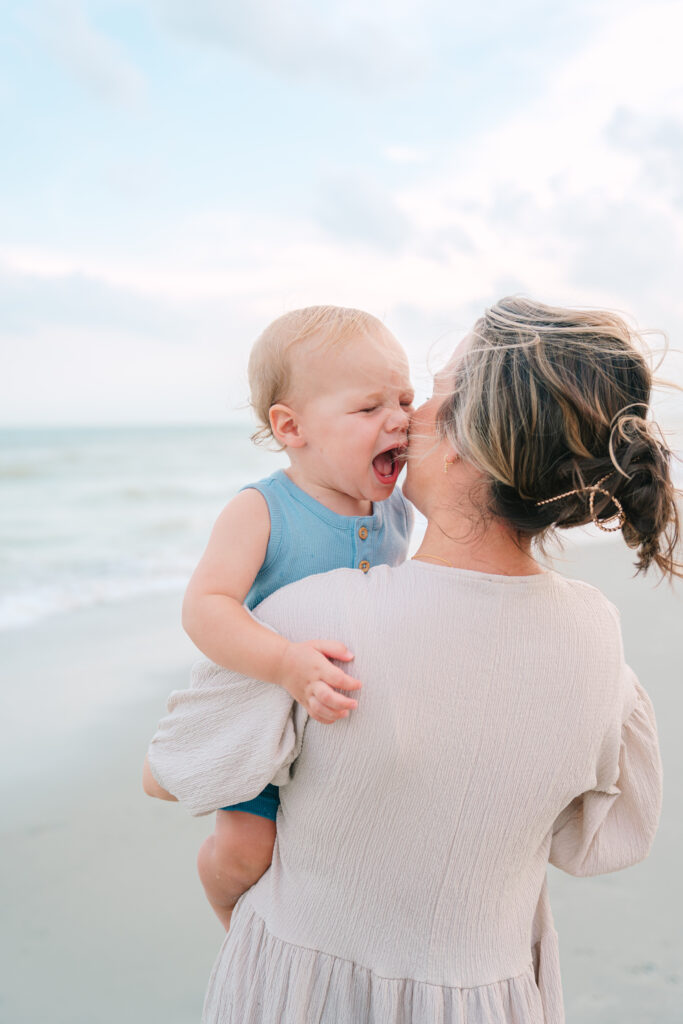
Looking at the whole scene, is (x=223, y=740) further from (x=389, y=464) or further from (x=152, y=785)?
(x=389, y=464)

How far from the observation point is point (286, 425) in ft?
5.44

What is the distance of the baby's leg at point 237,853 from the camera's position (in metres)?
1.35

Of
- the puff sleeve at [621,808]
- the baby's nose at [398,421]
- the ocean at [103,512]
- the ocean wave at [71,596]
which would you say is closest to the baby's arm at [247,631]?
the baby's nose at [398,421]

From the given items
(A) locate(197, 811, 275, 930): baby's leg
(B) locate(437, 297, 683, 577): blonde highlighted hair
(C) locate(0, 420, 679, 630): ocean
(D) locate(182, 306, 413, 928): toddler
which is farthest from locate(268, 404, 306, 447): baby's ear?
(A) locate(197, 811, 275, 930): baby's leg

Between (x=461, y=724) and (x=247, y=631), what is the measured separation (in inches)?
14.0

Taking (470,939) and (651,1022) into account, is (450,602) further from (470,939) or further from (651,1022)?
(651,1022)

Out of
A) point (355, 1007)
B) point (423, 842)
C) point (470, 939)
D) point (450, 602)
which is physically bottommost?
point (355, 1007)

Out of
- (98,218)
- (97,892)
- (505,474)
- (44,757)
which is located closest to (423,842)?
(505,474)

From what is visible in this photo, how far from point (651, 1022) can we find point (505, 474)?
216 centimetres

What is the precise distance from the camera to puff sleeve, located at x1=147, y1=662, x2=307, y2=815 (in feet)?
3.82

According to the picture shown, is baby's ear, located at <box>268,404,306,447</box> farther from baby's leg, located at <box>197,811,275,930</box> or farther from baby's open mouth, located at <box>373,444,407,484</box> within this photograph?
baby's leg, located at <box>197,811,275,930</box>

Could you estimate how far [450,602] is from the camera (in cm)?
114

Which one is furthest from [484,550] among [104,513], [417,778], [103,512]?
[103,512]

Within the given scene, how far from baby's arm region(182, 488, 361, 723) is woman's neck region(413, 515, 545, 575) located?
244mm
